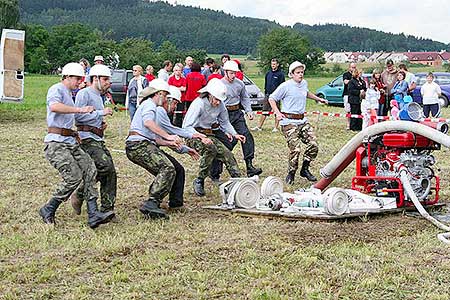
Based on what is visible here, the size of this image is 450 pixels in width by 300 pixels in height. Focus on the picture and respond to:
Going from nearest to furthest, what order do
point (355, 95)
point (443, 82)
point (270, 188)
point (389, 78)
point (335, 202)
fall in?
point (335, 202) < point (270, 188) < point (389, 78) < point (355, 95) < point (443, 82)

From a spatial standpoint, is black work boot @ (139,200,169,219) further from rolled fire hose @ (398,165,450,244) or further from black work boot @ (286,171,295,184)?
black work boot @ (286,171,295,184)

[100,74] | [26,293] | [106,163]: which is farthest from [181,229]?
[26,293]

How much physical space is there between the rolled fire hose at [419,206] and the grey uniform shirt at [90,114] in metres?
3.45

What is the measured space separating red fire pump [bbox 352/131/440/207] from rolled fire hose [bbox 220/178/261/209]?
48.3 inches

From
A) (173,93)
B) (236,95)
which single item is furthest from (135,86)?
(173,93)

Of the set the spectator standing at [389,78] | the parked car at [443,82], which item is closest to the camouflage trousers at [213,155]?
the spectator standing at [389,78]

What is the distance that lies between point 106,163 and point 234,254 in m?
2.42

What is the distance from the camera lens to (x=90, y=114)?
27.2ft

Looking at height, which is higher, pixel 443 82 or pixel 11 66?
pixel 443 82

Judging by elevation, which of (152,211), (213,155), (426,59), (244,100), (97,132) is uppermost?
(426,59)

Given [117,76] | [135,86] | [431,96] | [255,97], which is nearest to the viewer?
[135,86]

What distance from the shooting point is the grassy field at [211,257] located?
5.66m

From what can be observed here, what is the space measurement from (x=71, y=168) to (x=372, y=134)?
3.42 meters

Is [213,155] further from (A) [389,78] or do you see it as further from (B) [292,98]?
(A) [389,78]
